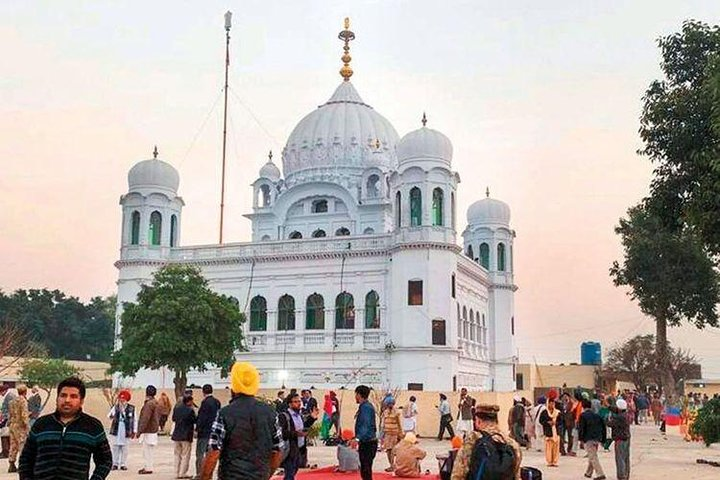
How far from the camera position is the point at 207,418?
14.2m

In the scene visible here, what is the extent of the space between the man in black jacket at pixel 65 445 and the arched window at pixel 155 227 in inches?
1623

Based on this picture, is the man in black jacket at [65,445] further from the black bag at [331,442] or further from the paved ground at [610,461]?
the black bag at [331,442]

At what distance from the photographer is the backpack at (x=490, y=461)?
19.9 ft

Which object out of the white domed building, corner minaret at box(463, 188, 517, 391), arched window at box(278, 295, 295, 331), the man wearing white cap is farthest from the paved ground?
corner minaret at box(463, 188, 517, 391)

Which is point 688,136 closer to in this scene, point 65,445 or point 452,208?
point 65,445

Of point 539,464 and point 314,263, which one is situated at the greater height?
point 314,263

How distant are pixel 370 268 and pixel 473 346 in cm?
820

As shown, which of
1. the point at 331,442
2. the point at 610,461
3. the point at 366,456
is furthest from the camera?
the point at 331,442

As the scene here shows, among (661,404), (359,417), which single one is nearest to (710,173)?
(359,417)

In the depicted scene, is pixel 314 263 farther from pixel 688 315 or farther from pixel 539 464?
pixel 539 464

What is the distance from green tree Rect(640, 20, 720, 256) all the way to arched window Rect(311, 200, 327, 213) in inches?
1204

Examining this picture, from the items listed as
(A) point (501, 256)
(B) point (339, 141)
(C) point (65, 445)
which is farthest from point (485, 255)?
(C) point (65, 445)

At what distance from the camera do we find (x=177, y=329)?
1331 inches

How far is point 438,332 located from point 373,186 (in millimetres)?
13492
